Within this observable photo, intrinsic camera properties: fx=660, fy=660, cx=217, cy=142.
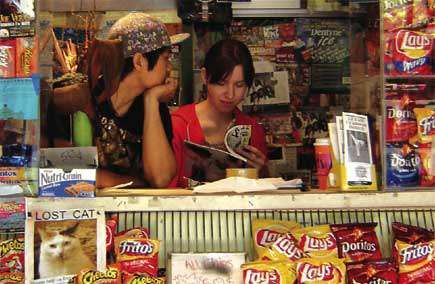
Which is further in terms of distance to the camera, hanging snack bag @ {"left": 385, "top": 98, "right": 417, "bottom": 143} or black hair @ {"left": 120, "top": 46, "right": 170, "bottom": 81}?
black hair @ {"left": 120, "top": 46, "right": 170, "bottom": 81}

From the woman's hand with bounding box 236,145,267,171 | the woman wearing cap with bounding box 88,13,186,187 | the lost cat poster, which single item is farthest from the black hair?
the lost cat poster

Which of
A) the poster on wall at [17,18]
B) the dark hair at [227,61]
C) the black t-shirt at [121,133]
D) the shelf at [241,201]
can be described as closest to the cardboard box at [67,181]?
the shelf at [241,201]

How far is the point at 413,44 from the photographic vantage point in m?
2.30

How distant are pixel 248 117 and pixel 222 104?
237mm

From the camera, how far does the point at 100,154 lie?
3.02m

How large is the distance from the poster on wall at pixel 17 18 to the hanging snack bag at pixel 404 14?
1211mm

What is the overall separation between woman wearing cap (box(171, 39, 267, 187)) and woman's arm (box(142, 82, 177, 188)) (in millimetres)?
110

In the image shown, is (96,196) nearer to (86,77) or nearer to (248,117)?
(86,77)

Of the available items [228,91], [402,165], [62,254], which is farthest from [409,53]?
[62,254]

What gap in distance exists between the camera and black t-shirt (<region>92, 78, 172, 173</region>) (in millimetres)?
3041

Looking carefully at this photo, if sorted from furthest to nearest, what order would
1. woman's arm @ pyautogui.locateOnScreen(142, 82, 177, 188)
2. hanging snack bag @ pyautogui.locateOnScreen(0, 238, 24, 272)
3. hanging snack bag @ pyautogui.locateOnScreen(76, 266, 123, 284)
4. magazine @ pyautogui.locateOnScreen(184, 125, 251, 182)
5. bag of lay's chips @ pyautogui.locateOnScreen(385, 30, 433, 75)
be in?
woman's arm @ pyautogui.locateOnScreen(142, 82, 177, 188) < magazine @ pyautogui.locateOnScreen(184, 125, 251, 182) < bag of lay's chips @ pyautogui.locateOnScreen(385, 30, 433, 75) < hanging snack bag @ pyautogui.locateOnScreen(0, 238, 24, 272) < hanging snack bag @ pyautogui.locateOnScreen(76, 266, 123, 284)

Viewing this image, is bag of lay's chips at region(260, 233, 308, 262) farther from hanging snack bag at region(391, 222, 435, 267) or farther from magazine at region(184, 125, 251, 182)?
magazine at region(184, 125, 251, 182)

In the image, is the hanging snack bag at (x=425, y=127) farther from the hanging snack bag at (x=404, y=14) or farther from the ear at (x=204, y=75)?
the ear at (x=204, y=75)

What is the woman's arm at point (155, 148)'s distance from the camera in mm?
2961
